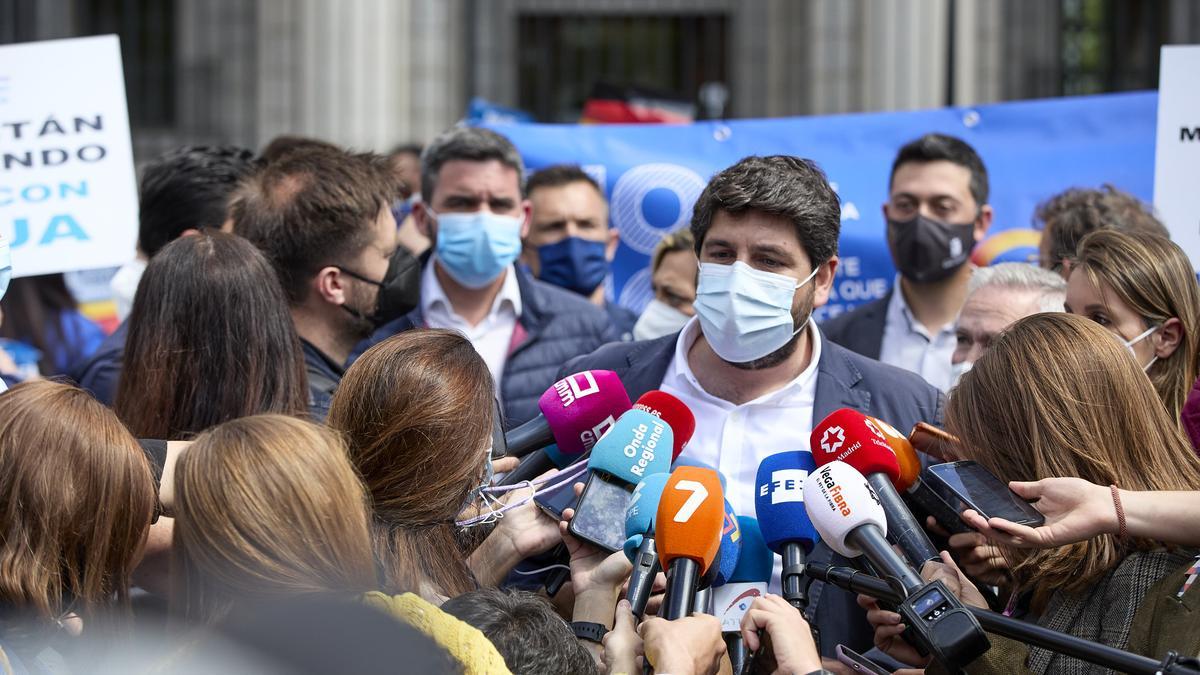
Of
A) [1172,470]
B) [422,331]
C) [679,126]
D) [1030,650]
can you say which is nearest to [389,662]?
[422,331]

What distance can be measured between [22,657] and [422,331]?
100 cm

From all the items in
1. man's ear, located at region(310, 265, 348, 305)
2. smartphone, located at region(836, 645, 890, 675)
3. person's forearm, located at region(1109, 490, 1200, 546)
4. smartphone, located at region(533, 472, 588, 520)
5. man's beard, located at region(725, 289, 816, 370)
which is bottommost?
smartphone, located at region(836, 645, 890, 675)

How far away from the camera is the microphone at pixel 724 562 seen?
9.13 ft

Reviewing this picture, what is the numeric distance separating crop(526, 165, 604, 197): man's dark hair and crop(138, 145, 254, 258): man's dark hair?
1.46 m

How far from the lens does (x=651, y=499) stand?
8.91 feet

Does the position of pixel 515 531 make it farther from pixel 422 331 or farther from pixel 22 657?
pixel 22 657

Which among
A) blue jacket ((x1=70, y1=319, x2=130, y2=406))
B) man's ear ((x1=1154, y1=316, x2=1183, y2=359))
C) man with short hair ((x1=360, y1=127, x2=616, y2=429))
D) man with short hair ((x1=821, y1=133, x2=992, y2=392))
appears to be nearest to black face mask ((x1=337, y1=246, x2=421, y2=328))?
man with short hair ((x1=360, y1=127, x2=616, y2=429))

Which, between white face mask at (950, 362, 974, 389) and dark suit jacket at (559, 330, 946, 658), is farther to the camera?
white face mask at (950, 362, 974, 389)

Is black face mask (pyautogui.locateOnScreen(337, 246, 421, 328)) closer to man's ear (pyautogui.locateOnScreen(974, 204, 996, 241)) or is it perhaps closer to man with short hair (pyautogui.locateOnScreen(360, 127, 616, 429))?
man with short hair (pyautogui.locateOnScreen(360, 127, 616, 429))

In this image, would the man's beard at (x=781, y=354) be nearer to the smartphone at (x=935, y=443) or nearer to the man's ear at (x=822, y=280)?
the man's ear at (x=822, y=280)

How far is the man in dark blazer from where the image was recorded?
11.5 ft

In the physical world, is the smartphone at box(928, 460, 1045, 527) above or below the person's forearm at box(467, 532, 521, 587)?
above

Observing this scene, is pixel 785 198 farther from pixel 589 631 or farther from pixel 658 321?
pixel 658 321

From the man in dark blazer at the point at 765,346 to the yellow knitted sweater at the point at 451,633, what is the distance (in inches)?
54.1
